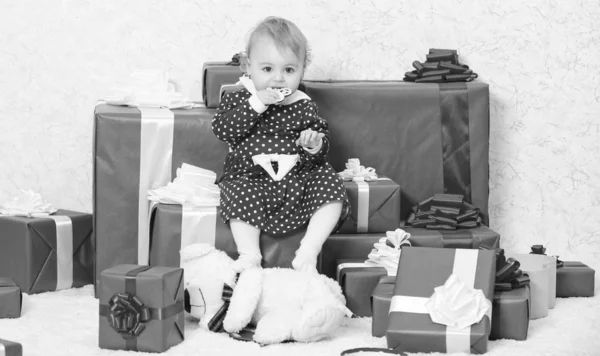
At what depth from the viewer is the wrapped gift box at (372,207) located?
92.0 inches

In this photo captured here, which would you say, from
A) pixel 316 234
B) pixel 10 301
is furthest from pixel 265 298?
pixel 10 301

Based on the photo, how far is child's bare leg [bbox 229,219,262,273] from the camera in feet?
6.97

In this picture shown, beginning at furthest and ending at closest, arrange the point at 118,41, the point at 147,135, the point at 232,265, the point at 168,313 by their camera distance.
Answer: the point at 118,41 → the point at 147,135 → the point at 232,265 → the point at 168,313

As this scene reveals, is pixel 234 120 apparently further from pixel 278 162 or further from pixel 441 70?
pixel 441 70

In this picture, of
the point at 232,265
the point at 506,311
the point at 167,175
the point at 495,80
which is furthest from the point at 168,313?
the point at 495,80

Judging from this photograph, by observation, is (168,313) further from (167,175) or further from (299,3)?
(299,3)

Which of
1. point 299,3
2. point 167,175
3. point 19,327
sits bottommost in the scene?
point 19,327

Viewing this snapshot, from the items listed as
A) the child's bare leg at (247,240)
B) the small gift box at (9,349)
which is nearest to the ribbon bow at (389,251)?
the child's bare leg at (247,240)

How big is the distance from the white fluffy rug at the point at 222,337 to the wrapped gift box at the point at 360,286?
3 centimetres

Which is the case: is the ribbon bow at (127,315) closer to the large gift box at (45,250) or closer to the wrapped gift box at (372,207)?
the large gift box at (45,250)

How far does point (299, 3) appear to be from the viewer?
2658 millimetres

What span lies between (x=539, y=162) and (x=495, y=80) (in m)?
0.27

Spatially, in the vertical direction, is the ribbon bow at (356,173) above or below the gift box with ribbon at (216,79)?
below

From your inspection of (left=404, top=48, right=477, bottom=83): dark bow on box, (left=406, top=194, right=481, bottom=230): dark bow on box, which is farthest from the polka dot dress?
(left=404, top=48, right=477, bottom=83): dark bow on box
